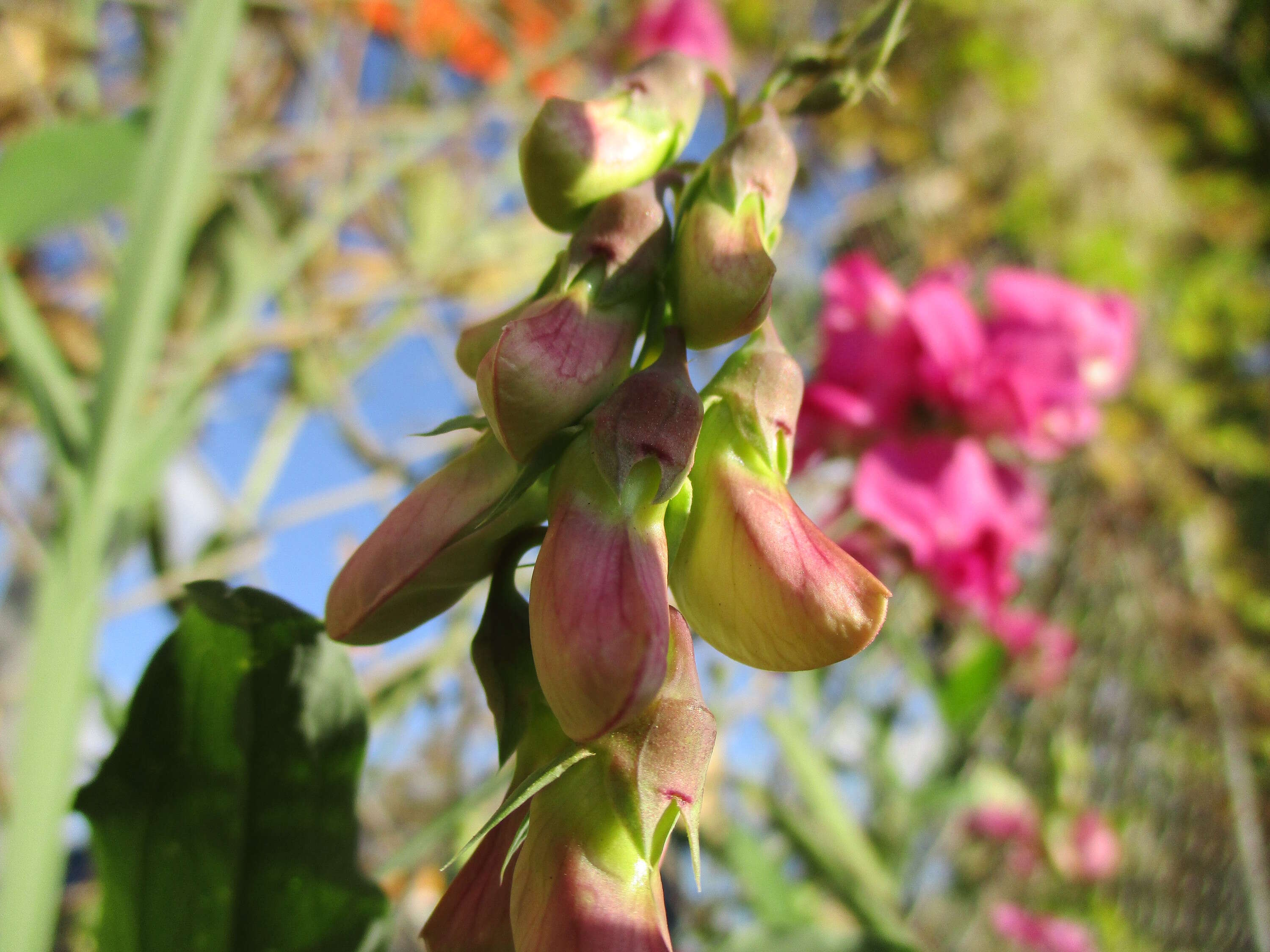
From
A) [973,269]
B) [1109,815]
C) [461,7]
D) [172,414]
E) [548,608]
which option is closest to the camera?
[548,608]

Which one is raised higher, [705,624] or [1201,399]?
[705,624]

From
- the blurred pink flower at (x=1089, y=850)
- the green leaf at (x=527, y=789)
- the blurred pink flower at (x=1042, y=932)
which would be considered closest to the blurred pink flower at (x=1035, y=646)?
the blurred pink flower at (x=1089, y=850)

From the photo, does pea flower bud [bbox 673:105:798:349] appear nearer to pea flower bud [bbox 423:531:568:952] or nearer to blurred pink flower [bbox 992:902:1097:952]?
pea flower bud [bbox 423:531:568:952]

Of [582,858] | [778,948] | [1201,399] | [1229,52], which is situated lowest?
[1201,399]

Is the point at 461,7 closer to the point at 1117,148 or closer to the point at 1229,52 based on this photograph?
the point at 1117,148

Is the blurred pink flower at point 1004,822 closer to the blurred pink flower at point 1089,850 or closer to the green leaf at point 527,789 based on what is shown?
the blurred pink flower at point 1089,850

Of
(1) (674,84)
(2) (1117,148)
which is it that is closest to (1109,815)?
(2) (1117,148)

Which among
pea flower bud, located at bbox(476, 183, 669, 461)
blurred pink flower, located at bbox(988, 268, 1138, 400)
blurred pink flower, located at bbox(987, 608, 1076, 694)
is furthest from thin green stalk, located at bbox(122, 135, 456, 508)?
blurred pink flower, located at bbox(987, 608, 1076, 694)

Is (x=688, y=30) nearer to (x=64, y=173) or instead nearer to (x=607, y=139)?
(x=64, y=173)
